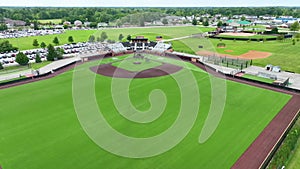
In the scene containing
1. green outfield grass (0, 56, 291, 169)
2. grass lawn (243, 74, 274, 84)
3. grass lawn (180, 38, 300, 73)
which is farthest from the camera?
grass lawn (180, 38, 300, 73)

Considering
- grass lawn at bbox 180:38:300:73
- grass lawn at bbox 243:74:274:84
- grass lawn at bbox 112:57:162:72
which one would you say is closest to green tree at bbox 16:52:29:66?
grass lawn at bbox 112:57:162:72

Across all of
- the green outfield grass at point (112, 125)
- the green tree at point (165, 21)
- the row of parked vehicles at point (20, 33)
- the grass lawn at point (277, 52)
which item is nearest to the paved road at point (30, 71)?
the green outfield grass at point (112, 125)

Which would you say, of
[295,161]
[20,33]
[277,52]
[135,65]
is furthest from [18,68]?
[277,52]

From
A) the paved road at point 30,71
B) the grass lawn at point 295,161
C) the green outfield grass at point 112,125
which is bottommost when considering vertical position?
the grass lawn at point 295,161

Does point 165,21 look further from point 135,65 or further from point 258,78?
point 258,78

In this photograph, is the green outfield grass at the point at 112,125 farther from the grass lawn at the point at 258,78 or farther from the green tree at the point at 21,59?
the green tree at the point at 21,59

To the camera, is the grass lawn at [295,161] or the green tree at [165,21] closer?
the grass lawn at [295,161]

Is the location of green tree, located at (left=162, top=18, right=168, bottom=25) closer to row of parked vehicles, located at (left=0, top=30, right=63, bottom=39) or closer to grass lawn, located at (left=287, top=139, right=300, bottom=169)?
row of parked vehicles, located at (left=0, top=30, right=63, bottom=39)
